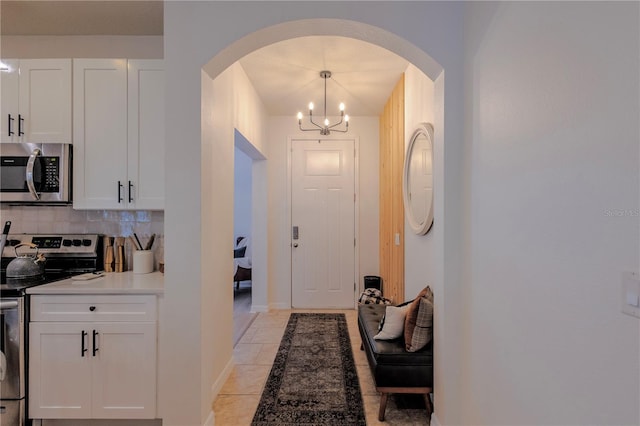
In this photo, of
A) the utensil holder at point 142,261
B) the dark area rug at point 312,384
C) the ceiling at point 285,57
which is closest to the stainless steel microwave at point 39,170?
the utensil holder at point 142,261

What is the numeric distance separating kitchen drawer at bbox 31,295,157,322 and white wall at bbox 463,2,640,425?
188 centimetres

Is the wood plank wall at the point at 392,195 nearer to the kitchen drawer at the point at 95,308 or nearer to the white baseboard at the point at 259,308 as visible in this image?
the white baseboard at the point at 259,308

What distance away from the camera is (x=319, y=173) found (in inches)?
182

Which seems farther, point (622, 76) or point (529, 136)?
point (529, 136)

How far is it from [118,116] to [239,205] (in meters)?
4.91

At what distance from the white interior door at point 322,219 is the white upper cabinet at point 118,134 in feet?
8.29

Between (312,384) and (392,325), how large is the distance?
0.84m

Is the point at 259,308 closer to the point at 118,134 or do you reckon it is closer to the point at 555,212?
the point at 118,134

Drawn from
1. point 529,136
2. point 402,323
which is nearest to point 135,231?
point 402,323

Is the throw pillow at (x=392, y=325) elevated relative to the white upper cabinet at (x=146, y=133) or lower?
lower

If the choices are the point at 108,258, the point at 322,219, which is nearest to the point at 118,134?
the point at 108,258

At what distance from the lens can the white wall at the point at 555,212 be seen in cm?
85

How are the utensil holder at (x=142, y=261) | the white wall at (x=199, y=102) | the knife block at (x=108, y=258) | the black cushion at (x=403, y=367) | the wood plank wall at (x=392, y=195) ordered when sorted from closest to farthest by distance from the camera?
the white wall at (x=199, y=102) < the black cushion at (x=403, y=367) < the utensil holder at (x=142, y=261) < the knife block at (x=108, y=258) < the wood plank wall at (x=392, y=195)

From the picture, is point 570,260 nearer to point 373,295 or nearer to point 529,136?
point 529,136
